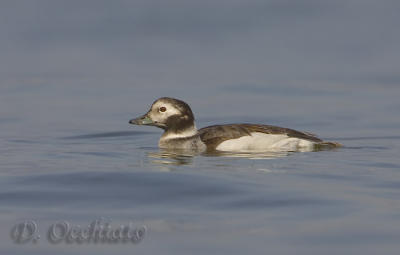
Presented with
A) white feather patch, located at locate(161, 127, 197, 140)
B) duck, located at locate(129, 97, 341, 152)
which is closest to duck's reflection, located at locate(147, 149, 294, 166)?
duck, located at locate(129, 97, 341, 152)

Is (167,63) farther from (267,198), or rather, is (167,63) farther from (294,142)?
(267,198)

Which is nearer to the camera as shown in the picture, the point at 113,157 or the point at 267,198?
Result: the point at 267,198

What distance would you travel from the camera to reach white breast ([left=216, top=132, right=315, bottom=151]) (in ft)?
50.6

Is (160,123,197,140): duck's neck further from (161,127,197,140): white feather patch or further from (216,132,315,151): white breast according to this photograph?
(216,132,315,151): white breast

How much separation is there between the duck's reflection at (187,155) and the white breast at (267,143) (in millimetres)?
295

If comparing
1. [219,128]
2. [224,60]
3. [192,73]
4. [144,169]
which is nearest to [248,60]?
[224,60]

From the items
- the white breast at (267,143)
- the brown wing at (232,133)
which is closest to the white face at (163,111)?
the brown wing at (232,133)

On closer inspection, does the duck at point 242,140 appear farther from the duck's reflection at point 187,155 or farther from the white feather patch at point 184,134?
the duck's reflection at point 187,155

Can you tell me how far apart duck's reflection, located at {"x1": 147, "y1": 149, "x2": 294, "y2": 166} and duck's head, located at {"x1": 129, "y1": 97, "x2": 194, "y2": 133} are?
0.72 meters

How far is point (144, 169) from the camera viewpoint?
42.8ft

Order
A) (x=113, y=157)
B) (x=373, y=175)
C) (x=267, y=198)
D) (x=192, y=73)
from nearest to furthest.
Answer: (x=267, y=198)
(x=373, y=175)
(x=113, y=157)
(x=192, y=73)

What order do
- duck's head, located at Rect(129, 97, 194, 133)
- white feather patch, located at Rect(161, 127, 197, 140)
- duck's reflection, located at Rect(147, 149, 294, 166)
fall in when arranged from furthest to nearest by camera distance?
duck's head, located at Rect(129, 97, 194, 133)
white feather patch, located at Rect(161, 127, 197, 140)
duck's reflection, located at Rect(147, 149, 294, 166)

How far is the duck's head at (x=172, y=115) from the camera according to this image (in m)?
16.3

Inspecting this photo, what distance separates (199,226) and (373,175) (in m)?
3.72
